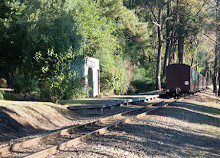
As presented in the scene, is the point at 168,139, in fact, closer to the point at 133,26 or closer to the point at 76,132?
the point at 76,132

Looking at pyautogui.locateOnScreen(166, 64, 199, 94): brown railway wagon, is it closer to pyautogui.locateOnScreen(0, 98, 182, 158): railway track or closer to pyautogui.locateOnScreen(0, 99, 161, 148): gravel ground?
pyautogui.locateOnScreen(0, 99, 161, 148): gravel ground

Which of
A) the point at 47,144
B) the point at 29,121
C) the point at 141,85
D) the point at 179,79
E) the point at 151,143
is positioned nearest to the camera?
the point at 47,144

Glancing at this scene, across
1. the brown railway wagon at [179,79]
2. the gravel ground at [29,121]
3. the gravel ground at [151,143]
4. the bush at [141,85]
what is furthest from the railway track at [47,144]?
the bush at [141,85]

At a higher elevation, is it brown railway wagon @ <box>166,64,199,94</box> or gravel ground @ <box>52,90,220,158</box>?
brown railway wagon @ <box>166,64,199,94</box>

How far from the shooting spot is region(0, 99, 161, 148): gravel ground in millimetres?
8867

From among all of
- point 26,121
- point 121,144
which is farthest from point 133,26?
point 121,144

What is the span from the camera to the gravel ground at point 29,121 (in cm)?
887

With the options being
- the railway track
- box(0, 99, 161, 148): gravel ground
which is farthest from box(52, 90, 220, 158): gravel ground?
box(0, 99, 161, 148): gravel ground

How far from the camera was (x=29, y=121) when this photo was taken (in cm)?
1084

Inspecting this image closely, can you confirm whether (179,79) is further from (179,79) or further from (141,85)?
(141,85)

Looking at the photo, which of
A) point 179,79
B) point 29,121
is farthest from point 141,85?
point 29,121

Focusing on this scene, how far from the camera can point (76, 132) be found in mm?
9172

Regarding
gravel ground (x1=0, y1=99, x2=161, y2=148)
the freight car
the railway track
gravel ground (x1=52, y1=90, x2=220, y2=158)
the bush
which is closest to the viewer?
the railway track

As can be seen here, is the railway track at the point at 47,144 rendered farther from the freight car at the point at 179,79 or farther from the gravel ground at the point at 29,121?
the freight car at the point at 179,79
